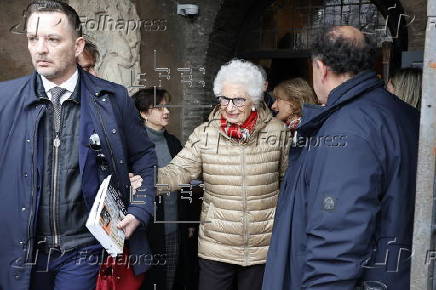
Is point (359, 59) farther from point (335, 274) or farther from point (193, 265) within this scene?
point (193, 265)

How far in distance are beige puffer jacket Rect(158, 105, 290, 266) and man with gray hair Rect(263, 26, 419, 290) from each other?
987 millimetres

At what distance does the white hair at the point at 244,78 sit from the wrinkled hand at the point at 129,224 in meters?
1.13

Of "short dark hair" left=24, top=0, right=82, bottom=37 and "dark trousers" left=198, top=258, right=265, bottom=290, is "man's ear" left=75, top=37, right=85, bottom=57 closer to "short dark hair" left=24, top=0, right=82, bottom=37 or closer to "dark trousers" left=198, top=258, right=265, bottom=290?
"short dark hair" left=24, top=0, right=82, bottom=37

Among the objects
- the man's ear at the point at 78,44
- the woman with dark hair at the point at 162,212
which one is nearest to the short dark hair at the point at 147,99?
the woman with dark hair at the point at 162,212

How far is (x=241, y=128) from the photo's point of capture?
3.63 metres

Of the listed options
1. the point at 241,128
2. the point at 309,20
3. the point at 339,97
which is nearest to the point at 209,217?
the point at 241,128

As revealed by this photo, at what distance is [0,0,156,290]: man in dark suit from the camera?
2.75m

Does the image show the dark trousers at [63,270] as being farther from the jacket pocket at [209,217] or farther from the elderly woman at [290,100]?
the elderly woman at [290,100]

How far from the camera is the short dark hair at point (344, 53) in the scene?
8.06 feet

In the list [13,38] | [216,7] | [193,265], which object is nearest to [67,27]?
[193,265]

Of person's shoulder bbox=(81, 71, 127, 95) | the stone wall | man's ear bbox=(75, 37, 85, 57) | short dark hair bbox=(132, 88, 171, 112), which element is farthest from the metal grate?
man's ear bbox=(75, 37, 85, 57)

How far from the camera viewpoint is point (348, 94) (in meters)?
2.39

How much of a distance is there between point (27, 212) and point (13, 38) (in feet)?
14.6

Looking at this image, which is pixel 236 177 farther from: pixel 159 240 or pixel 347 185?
pixel 347 185
